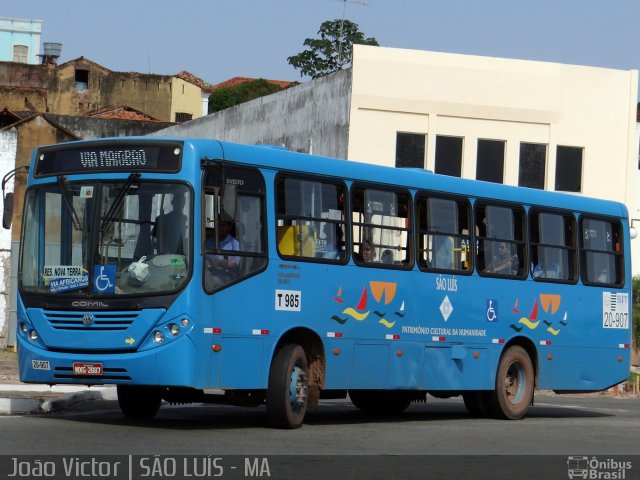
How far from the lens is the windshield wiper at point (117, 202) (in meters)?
14.1

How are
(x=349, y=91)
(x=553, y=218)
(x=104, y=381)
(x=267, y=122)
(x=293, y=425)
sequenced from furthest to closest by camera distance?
(x=267, y=122) < (x=349, y=91) < (x=553, y=218) < (x=293, y=425) < (x=104, y=381)

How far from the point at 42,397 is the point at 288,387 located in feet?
15.5

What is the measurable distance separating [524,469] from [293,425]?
3.89m

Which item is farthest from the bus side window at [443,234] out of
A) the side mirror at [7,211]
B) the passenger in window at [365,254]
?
the side mirror at [7,211]

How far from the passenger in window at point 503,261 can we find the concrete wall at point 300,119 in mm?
21036

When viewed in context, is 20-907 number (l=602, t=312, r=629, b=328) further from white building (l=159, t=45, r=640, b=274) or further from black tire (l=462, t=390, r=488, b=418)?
white building (l=159, t=45, r=640, b=274)

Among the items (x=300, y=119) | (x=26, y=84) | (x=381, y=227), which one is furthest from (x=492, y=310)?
(x=26, y=84)

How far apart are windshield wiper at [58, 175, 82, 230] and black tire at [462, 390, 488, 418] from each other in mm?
6299

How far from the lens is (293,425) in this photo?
1489 cm

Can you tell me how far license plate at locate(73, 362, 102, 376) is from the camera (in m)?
13.9

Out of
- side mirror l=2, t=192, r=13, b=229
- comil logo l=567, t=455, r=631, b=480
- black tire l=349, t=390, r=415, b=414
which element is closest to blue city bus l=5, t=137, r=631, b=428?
side mirror l=2, t=192, r=13, b=229

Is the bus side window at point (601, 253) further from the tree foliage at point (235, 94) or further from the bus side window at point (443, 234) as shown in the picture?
the tree foliage at point (235, 94)

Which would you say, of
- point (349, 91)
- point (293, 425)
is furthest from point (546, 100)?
point (293, 425)

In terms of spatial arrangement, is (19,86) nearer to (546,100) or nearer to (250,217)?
(546,100)
